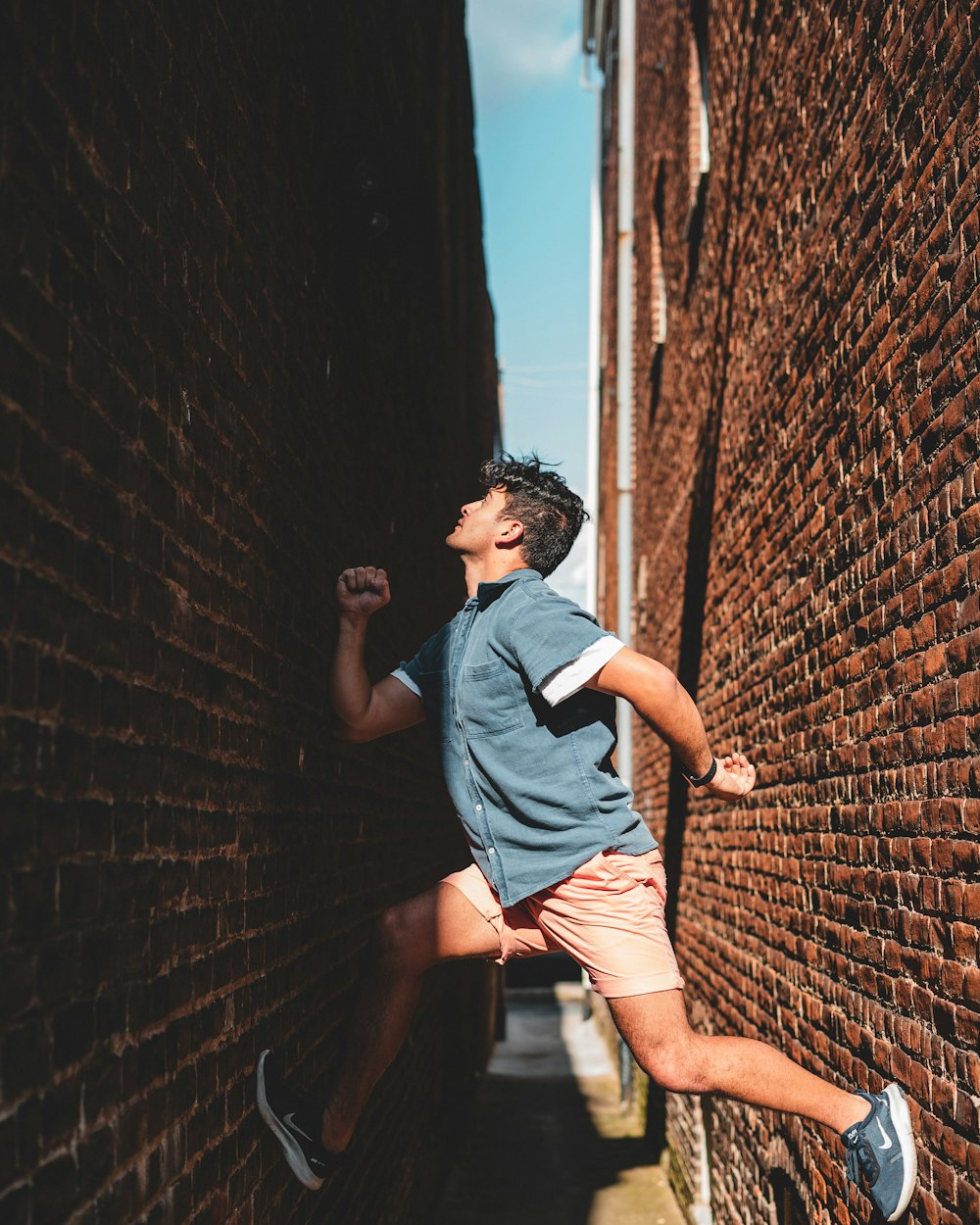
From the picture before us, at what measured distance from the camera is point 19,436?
1709 mm

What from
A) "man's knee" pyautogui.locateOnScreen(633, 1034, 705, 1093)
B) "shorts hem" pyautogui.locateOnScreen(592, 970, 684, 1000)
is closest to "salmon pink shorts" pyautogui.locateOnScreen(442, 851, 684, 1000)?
"shorts hem" pyautogui.locateOnScreen(592, 970, 684, 1000)

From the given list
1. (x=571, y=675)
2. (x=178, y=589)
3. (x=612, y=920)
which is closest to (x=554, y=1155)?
(x=612, y=920)

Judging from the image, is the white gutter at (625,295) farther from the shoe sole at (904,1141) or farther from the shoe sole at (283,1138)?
the shoe sole at (283,1138)

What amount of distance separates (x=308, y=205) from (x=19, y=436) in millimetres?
2478

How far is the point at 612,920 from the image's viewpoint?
3258mm

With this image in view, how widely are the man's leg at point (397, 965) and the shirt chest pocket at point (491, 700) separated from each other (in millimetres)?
473

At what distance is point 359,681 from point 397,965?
0.80 metres

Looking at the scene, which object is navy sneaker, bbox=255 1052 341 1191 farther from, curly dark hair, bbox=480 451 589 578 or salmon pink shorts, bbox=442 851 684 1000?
curly dark hair, bbox=480 451 589 578

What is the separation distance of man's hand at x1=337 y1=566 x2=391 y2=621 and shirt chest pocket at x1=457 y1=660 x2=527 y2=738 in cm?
38

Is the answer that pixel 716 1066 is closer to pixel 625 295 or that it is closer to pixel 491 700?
pixel 491 700

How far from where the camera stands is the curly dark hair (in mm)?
3641

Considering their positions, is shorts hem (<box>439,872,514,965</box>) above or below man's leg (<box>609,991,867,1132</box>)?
above

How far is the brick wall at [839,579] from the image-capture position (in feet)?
9.38

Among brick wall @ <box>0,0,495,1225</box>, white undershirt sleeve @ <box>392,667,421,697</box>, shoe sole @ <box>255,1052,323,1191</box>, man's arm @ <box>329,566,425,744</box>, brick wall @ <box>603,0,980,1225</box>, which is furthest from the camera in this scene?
white undershirt sleeve @ <box>392,667,421,697</box>
